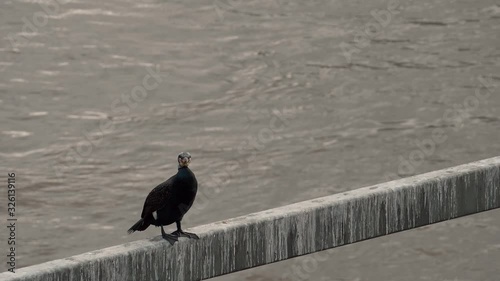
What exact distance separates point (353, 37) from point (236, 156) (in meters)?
2.96

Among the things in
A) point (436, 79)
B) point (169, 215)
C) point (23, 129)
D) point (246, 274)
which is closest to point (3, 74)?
point (23, 129)

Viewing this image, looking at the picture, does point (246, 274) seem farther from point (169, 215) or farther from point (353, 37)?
point (353, 37)

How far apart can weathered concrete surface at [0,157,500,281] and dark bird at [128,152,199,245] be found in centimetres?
21

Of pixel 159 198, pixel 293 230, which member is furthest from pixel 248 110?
pixel 293 230

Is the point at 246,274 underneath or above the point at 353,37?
underneath

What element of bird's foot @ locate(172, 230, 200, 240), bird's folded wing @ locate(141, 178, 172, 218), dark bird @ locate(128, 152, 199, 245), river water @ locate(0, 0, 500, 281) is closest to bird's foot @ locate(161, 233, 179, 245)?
bird's foot @ locate(172, 230, 200, 240)

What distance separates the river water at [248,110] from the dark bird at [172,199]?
8.39 feet

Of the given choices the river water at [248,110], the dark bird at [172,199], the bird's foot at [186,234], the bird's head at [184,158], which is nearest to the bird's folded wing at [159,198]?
the dark bird at [172,199]

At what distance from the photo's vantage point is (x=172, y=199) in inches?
190

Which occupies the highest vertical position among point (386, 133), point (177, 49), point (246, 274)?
point (177, 49)

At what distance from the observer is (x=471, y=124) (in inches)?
394

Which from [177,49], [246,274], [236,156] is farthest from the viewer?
[177,49]

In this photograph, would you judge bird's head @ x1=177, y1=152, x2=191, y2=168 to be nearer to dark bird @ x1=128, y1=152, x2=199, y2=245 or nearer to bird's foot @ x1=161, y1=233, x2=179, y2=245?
dark bird @ x1=128, y1=152, x2=199, y2=245

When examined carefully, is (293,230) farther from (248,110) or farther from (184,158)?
(248,110)
